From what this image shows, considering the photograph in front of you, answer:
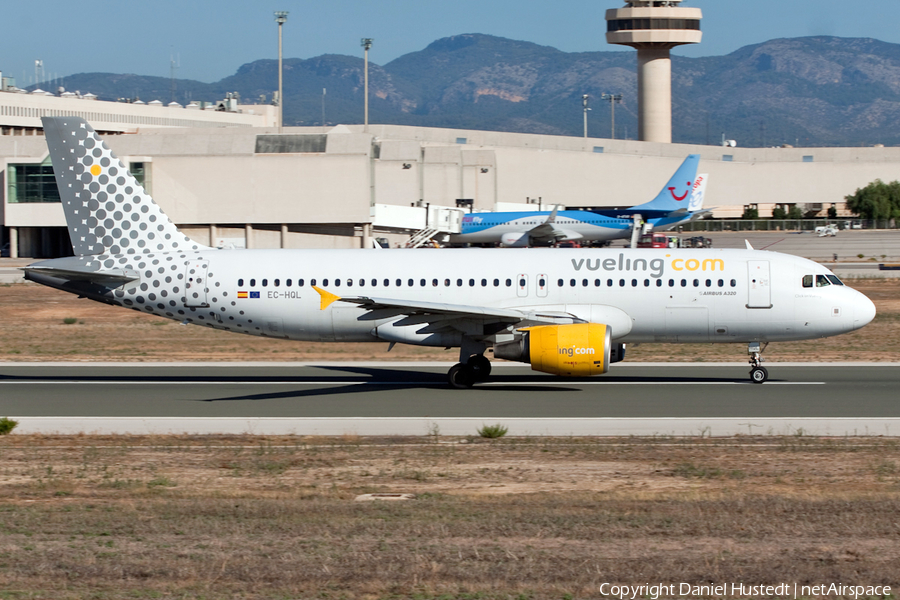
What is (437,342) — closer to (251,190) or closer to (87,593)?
(87,593)

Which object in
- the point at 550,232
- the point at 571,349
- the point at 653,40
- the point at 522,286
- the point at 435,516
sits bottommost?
the point at 435,516

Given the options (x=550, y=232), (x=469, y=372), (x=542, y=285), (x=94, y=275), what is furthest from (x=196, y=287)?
(x=550, y=232)

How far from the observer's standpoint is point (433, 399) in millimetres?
23078

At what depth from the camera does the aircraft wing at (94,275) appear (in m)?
24.0

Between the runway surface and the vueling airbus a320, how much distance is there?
1324 mm

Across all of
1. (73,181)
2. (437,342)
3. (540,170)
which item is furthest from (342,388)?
(540,170)

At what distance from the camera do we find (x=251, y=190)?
275 feet

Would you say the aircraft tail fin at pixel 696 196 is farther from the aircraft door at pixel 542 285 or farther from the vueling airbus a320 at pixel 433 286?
the aircraft door at pixel 542 285

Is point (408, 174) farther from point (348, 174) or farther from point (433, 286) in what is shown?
point (433, 286)

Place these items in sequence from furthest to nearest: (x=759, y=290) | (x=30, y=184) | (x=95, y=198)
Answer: (x=30, y=184) → (x=95, y=198) → (x=759, y=290)

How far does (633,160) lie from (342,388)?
116 m

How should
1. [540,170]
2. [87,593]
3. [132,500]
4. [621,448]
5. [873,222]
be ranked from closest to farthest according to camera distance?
1. [87,593]
2. [132,500]
3. [621,448]
4. [873,222]
5. [540,170]

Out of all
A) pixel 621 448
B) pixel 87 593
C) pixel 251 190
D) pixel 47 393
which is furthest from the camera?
pixel 251 190

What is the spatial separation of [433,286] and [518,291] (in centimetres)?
216
